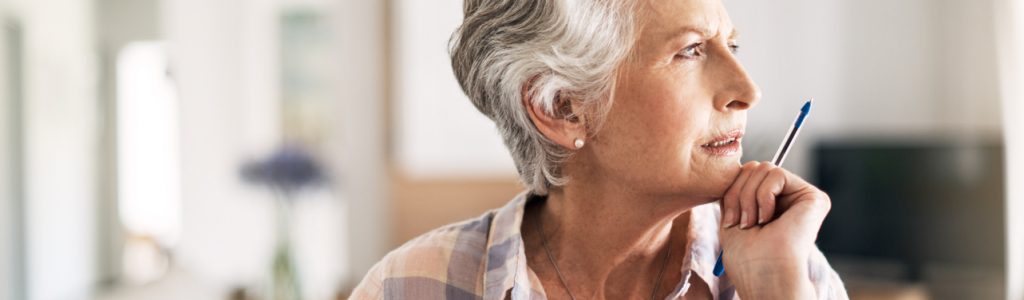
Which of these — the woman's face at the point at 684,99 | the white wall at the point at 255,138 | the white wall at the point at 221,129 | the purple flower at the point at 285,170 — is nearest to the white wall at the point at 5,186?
the purple flower at the point at 285,170

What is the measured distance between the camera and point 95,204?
2.70 metres

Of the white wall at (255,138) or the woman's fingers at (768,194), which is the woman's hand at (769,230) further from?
the white wall at (255,138)

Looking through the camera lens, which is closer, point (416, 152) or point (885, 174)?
point (885, 174)

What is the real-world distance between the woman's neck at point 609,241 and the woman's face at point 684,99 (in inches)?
3.0

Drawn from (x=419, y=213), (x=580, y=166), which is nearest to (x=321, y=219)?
(x=419, y=213)

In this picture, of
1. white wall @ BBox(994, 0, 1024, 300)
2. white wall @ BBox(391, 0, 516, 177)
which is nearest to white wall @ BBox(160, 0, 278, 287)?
white wall @ BBox(391, 0, 516, 177)

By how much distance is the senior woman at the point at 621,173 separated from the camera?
44.0 inches

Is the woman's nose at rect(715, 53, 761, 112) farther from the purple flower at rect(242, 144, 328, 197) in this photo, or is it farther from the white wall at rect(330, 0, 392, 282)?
the white wall at rect(330, 0, 392, 282)

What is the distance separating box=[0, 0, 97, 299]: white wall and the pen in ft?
5.72

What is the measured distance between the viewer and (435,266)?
4.02 feet

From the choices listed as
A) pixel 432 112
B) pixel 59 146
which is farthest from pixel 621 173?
pixel 432 112

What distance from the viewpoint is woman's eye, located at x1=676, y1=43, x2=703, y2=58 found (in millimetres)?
1128

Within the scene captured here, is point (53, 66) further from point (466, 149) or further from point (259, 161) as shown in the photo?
point (466, 149)

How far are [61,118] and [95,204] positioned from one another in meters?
0.34
